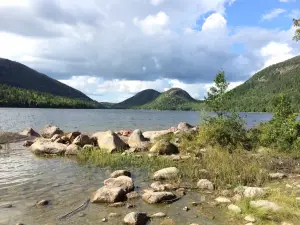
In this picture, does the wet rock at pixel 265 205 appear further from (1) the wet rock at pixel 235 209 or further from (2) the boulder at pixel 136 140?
(2) the boulder at pixel 136 140

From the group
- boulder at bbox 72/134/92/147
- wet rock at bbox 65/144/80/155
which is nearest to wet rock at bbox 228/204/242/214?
wet rock at bbox 65/144/80/155

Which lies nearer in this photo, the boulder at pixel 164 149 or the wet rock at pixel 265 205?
the wet rock at pixel 265 205

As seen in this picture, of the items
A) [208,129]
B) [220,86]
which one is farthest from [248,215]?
[220,86]

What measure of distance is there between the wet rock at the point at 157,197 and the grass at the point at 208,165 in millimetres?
2355

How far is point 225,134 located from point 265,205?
12.8 m

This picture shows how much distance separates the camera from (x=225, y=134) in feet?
72.4

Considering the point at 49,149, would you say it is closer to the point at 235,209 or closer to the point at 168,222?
the point at 168,222

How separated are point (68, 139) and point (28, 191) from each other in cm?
1501

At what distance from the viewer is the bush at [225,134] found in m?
21.8

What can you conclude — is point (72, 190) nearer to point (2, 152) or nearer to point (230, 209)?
point (230, 209)

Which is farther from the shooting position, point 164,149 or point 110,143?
point 110,143

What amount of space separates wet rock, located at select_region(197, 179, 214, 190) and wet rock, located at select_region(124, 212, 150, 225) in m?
3.94

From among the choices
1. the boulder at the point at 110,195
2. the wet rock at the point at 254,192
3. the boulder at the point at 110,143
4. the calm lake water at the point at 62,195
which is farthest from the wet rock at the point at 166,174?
the boulder at the point at 110,143

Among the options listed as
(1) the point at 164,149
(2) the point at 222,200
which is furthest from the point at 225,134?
(2) the point at 222,200
